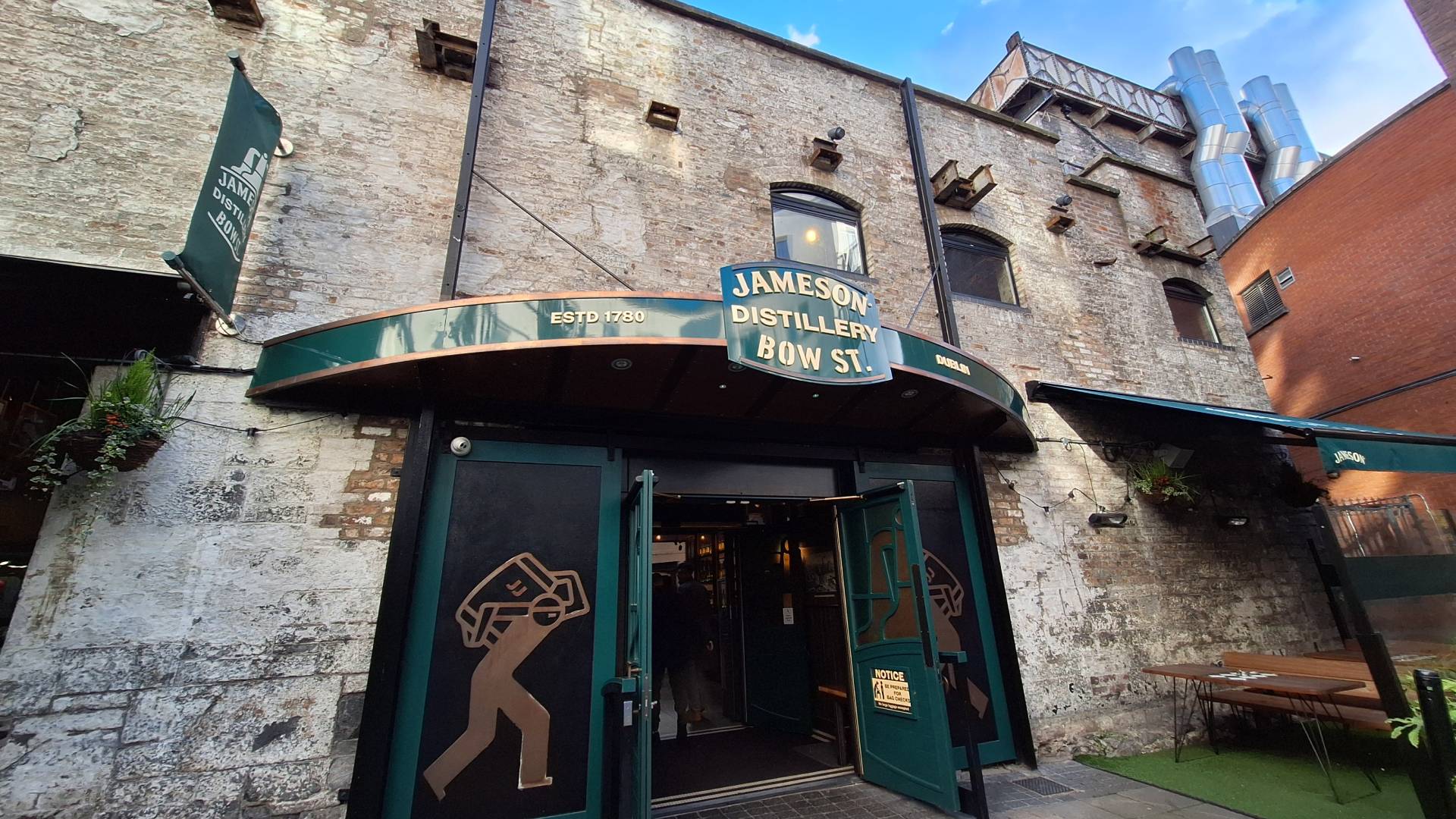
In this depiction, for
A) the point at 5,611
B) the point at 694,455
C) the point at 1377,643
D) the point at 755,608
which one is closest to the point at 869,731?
the point at 755,608

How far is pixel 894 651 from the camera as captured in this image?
4.61m

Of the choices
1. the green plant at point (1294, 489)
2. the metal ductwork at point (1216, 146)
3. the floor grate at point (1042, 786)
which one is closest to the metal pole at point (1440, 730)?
the floor grate at point (1042, 786)

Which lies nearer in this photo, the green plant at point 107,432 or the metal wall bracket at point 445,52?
the green plant at point 107,432

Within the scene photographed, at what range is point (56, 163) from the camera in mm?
4230

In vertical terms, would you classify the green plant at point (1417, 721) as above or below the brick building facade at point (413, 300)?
below

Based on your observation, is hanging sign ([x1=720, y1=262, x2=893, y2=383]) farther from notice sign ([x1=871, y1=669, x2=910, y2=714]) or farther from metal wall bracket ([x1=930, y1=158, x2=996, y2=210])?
metal wall bracket ([x1=930, y1=158, x2=996, y2=210])

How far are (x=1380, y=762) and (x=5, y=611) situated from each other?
11.3m

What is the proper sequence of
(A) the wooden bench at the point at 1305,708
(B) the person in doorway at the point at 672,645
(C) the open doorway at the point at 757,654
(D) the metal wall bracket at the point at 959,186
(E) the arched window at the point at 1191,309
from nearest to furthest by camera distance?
(A) the wooden bench at the point at 1305,708, (C) the open doorway at the point at 757,654, (B) the person in doorway at the point at 672,645, (D) the metal wall bracket at the point at 959,186, (E) the arched window at the point at 1191,309

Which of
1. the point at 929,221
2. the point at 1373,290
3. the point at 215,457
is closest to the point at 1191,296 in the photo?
the point at 929,221

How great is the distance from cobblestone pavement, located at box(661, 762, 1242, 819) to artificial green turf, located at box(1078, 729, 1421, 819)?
283 millimetres

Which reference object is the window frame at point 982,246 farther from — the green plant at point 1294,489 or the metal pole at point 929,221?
the green plant at point 1294,489

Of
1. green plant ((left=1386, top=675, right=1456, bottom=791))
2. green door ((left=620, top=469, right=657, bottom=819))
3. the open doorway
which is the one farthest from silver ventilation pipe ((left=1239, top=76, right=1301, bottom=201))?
green door ((left=620, top=469, right=657, bottom=819))

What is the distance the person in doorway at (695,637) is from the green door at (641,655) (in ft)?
8.00

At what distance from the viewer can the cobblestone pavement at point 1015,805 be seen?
13.5ft
